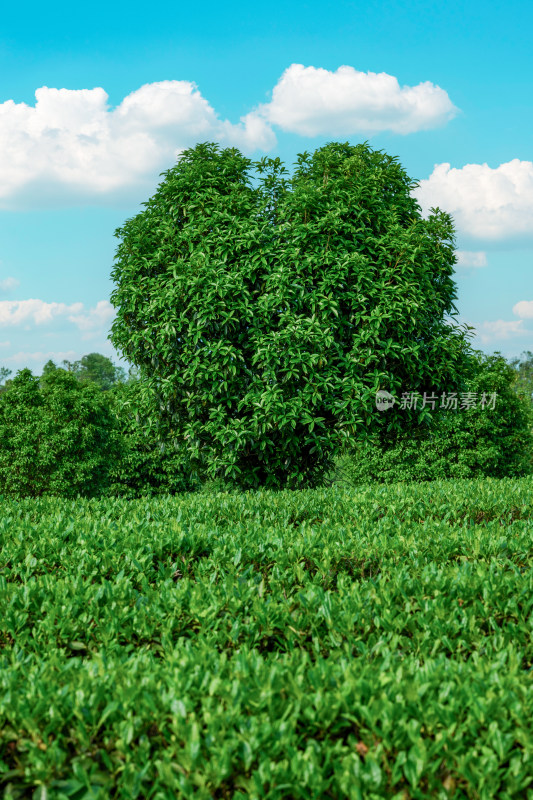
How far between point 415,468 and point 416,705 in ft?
76.5

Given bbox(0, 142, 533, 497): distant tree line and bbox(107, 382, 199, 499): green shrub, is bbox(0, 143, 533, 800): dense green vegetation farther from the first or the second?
bbox(107, 382, 199, 499): green shrub

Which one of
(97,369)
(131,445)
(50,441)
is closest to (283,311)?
(50,441)

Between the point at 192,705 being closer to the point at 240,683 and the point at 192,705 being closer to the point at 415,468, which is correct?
the point at 240,683

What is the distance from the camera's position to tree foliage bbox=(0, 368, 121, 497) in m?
19.4

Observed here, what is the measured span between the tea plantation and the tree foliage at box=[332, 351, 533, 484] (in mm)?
18858

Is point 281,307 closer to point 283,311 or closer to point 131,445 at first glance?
point 283,311

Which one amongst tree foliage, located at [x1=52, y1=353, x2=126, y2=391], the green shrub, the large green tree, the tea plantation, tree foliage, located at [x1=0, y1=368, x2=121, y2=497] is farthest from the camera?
tree foliage, located at [x1=52, y1=353, x2=126, y2=391]

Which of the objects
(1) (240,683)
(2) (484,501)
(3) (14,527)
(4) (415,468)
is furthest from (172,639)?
(4) (415,468)

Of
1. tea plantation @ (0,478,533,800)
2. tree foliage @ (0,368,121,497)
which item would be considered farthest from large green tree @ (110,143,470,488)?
tree foliage @ (0,368,121,497)

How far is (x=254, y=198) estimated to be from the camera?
1163cm

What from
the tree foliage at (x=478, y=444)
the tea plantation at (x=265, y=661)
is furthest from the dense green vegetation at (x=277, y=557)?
the tree foliage at (x=478, y=444)

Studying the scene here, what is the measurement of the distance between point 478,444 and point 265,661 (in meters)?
23.0

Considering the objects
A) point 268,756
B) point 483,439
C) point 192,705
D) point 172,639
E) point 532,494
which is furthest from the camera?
point 483,439

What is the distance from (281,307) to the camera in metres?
10.5
